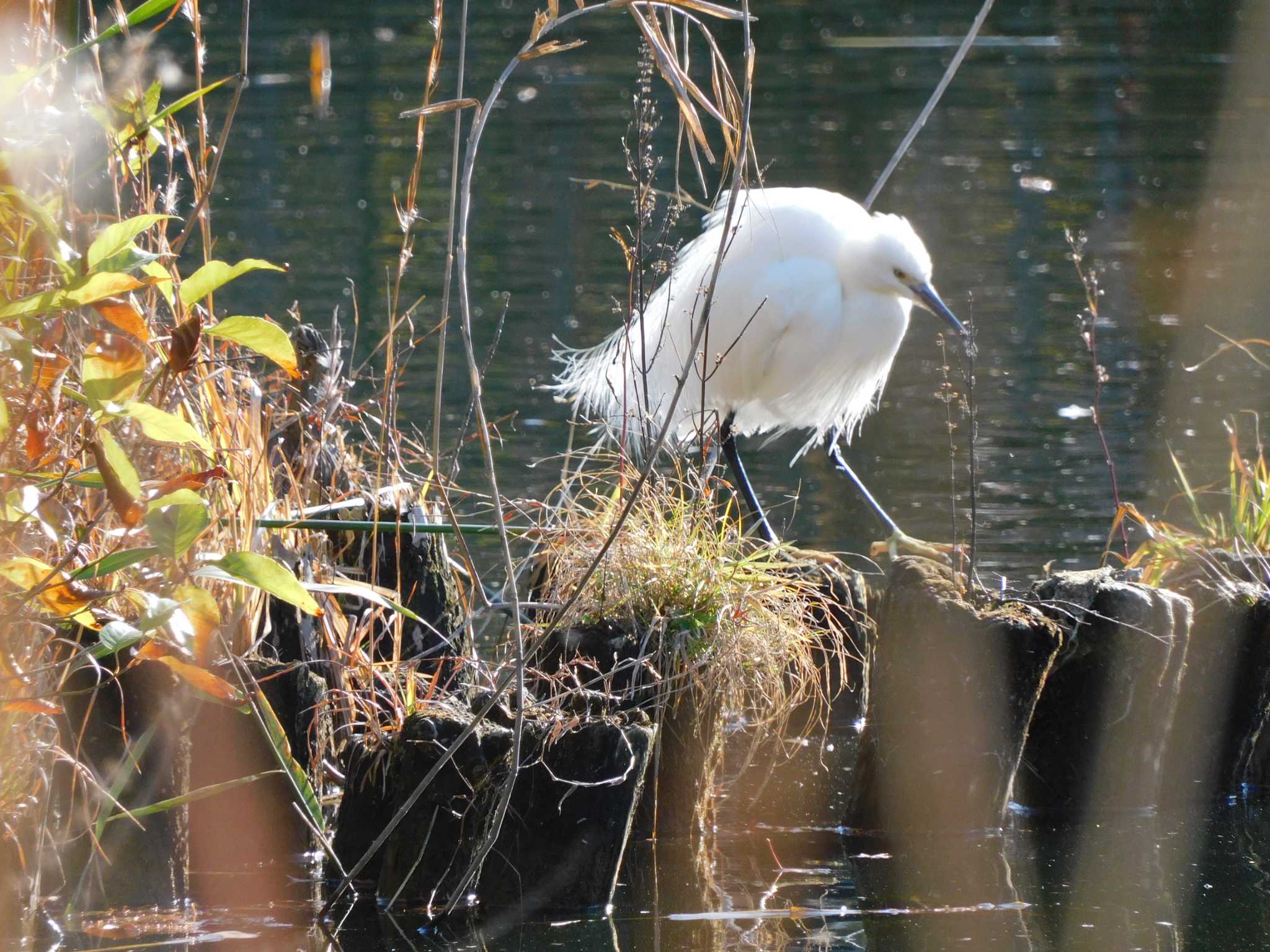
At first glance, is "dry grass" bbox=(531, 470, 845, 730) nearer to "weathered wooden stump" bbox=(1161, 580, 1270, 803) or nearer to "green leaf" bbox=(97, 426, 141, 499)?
"weathered wooden stump" bbox=(1161, 580, 1270, 803)

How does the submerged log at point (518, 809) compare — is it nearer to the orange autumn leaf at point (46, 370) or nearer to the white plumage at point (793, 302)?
the orange autumn leaf at point (46, 370)

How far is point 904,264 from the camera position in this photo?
13.5 feet

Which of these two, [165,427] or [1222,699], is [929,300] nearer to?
[1222,699]

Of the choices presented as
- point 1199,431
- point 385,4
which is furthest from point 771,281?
point 385,4

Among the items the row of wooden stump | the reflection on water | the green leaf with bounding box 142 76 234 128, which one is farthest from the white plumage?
the green leaf with bounding box 142 76 234 128

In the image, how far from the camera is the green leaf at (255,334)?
1.82 m

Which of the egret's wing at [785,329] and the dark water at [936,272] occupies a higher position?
the egret's wing at [785,329]

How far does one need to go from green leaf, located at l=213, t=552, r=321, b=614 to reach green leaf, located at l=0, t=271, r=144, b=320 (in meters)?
0.33

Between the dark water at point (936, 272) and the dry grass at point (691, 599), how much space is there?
1.08 feet

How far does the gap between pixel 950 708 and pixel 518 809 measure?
2.80 feet

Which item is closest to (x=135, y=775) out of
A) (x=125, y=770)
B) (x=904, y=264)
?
(x=125, y=770)

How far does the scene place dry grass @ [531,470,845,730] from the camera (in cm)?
274

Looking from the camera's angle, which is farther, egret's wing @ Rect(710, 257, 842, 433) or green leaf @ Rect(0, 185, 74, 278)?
egret's wing @ Rect(710, 257, 842, 433)

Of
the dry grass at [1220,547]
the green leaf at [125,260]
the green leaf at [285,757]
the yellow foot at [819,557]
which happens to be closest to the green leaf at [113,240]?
the green leaf at [125,260]
